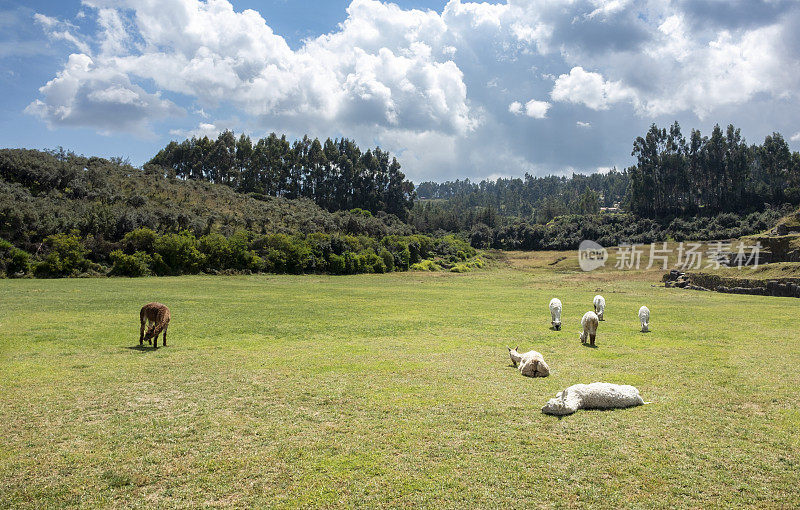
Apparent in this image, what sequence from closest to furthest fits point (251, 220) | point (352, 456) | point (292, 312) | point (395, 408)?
point (352, 456) → point (395, 408) → point (292, 312) → point (251, 220)

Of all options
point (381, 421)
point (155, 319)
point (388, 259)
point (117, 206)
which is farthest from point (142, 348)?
point (388, 259)

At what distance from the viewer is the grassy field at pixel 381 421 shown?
5.48 m

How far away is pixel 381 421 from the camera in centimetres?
761

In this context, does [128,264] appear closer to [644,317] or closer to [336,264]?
[336,264]

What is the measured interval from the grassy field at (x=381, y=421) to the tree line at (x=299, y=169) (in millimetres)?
86957

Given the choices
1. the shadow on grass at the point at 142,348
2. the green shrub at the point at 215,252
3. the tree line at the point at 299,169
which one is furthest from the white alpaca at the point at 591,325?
the tree line at the point at 299,169

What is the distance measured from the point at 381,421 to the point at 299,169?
106 metres

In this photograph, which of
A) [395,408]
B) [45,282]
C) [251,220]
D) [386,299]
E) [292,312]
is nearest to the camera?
[395,408]

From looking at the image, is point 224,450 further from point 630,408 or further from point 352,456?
point 630,408

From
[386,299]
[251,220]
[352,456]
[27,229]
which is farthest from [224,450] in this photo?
[251,220]

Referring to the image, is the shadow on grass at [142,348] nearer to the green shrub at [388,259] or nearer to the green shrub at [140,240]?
the green shrub at [140,240]

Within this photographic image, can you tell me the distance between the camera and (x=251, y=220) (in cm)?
6138

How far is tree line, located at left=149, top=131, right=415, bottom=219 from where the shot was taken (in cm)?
9931

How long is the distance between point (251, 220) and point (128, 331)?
47.5m
